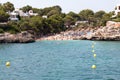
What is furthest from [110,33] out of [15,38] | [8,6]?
[8,6]

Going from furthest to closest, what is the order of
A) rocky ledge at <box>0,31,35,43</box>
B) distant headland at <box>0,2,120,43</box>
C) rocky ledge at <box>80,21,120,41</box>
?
rocky ledge at <box>80,21,120,41</box>
distant headland at <box>0,2,120,43</box>
rocky ledge at <box>0,31,35,43</box>

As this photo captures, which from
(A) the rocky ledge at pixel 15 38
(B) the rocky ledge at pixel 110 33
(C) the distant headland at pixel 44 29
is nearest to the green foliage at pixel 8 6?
(C) the distant headland at pixel 44 29

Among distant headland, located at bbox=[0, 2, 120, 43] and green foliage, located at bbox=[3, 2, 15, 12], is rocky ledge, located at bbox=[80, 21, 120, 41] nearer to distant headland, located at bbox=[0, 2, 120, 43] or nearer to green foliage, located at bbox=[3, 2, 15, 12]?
distant headland, located at bbox=[0, 2, 120, 43]

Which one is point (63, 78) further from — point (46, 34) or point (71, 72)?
point (46, 34)

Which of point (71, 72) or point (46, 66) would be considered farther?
point (46, 66)

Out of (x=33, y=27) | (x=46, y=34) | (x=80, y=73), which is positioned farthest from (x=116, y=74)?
(x=46, y=34)

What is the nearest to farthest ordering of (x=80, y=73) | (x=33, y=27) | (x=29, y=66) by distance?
(x=80, y=73) → (x=29, y=66) → (x=33, y=27)

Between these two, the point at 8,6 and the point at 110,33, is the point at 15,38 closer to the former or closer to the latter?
the point at 110,33

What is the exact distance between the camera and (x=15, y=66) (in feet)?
165

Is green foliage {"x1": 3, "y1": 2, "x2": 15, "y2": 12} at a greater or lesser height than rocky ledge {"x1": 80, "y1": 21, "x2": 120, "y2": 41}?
greater

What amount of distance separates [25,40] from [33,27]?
2469 cm

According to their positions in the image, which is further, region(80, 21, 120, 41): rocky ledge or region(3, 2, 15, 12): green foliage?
region(3, 2, 15, 12): green foliage

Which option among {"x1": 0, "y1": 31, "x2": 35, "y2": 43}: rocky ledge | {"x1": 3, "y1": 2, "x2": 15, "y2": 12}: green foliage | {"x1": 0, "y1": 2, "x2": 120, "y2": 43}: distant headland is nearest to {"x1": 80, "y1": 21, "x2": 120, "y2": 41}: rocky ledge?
{"x1": 0, "y1": 2, "x2": 120, "y2": 43}: distant headland

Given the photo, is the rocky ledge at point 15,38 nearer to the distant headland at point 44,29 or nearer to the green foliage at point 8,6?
the distant headland at point 44,29
